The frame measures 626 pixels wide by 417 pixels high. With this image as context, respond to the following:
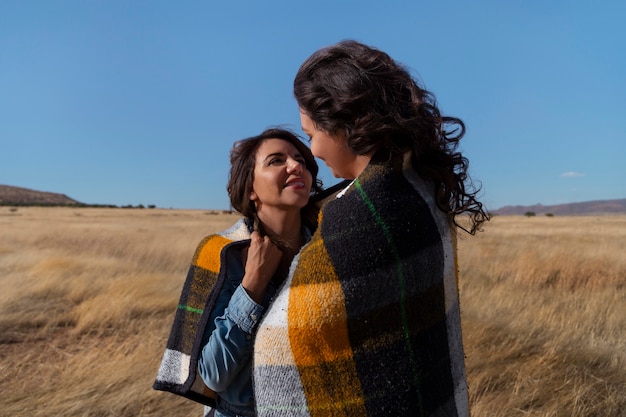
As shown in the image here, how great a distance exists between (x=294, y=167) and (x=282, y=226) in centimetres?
21

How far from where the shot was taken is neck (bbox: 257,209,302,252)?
1769 millimetres

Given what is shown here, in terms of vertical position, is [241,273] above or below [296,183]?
below

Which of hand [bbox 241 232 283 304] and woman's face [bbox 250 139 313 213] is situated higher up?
woman's face [bbox 250 139 313 213]

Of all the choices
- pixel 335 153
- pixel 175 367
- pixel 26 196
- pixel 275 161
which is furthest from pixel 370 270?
pixel 26 196

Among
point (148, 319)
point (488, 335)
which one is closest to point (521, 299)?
point (488, 335)

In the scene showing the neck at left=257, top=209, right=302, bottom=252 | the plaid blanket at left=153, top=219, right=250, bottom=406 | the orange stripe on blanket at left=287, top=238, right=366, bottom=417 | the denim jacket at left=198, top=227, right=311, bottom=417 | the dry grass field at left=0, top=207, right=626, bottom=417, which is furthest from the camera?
the dry grass field at left=0, top=207, right=626, bottom=417

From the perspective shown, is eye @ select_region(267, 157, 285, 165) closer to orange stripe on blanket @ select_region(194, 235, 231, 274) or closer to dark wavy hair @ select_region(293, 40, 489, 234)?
orange stripe on blanket @ select_region(194, 235, 231, 274)

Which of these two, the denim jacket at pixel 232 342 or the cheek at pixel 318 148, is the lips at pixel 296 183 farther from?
the cheek at pixel 318 148

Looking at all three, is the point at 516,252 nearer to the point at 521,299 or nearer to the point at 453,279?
the point at 521,299

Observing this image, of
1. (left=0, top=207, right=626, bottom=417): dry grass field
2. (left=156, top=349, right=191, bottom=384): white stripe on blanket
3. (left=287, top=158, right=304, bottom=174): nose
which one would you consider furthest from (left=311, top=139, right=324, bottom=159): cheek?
(left=0, top=207, right=626, bottom=417): dry grass field

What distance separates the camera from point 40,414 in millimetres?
4027

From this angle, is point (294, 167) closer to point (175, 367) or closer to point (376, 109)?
point (376, 109)

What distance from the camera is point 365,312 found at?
1164 millimetres

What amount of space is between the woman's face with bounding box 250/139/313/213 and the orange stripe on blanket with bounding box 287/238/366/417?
1.77ft
